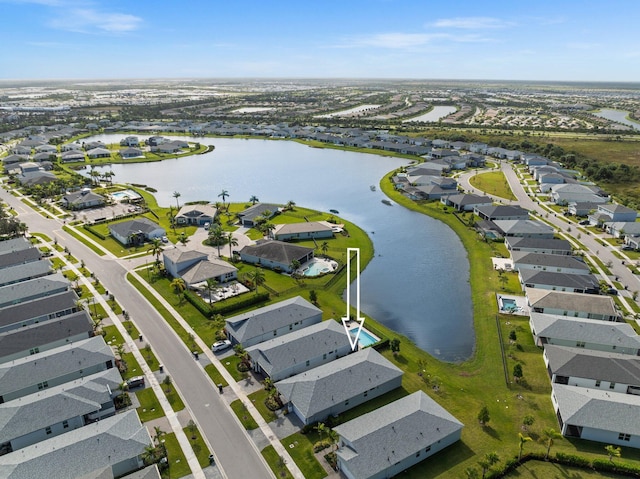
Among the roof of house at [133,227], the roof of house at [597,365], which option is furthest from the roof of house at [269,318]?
the roof of house at [133,227]

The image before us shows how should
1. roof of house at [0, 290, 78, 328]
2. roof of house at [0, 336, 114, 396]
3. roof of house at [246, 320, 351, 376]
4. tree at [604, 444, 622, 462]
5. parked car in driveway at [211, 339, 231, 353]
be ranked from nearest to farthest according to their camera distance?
1. tree at [604, 444, 622, 462]
2. roof of house at [0, 336, 114, 396]
3. roof of house at [246, 320, 351, 376]
4. parked car in driveway at [211, 339, 231, 353]
5. roof of house at [0, 290, 78, 328]

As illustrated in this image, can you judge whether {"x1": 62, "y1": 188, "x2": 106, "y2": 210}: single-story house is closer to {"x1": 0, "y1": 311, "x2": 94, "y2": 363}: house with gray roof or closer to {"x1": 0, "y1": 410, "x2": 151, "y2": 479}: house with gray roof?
{"x1": 0, "y1": 311, "x2": 94, "y2": 363}: house with gray roof

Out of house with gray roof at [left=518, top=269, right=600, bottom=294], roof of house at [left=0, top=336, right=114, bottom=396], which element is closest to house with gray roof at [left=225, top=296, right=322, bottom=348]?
roof of house at [left=0, top=336, right=114, bottom=396]

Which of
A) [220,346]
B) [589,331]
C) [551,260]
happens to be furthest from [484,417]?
[551,260]

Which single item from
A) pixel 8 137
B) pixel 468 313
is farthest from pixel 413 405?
pixel 8 137

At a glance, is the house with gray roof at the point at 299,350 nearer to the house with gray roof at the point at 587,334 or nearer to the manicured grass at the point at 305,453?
the manicured grass at the point at 305,453

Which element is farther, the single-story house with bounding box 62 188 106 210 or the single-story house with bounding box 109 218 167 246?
the single-story house with bounding box 62 188 106 210

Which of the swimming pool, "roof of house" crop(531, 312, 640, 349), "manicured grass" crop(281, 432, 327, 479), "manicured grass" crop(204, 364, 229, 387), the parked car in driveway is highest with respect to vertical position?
"roof of house" crop(531, 312, 640, 349)

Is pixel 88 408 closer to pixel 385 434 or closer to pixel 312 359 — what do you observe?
pixel 312 359

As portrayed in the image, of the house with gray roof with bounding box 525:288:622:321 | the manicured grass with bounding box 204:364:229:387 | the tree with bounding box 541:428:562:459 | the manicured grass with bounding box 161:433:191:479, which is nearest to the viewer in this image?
the manicured grass with bounding box 161:433:191:479
